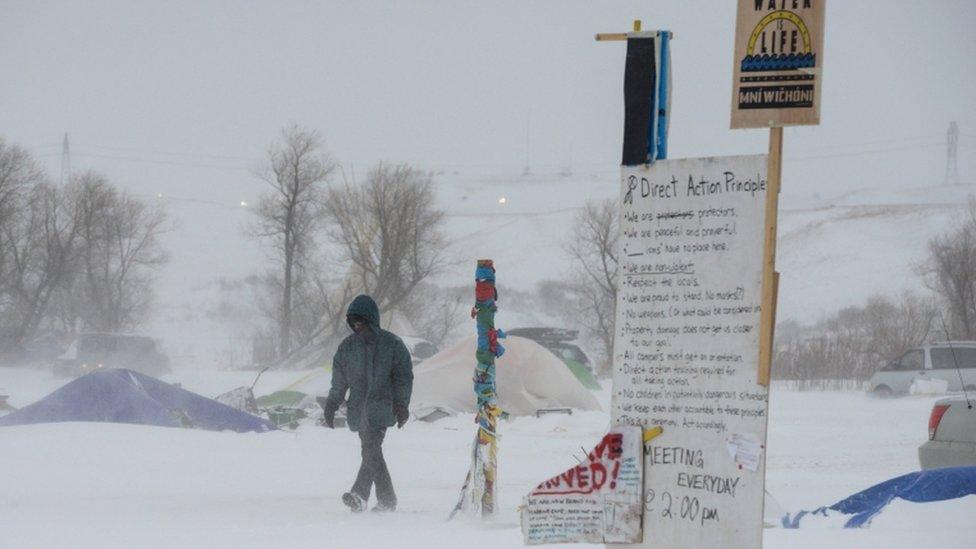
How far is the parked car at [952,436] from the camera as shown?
9.73m

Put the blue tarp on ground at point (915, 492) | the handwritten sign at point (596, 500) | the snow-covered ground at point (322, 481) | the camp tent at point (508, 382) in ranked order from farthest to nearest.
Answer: the camp tent at point (508, 382), the blue tarp on ground at point (915, 492), the snow-covered ground at point (322, 481), the handwritten sign at point (596, 500)

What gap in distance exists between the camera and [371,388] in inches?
377

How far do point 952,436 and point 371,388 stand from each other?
4595 millimetres

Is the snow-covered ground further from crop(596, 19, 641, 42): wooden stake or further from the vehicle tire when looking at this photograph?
the vehicle tire

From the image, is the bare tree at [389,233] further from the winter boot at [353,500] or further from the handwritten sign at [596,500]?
the handwritten sign at [596,500]

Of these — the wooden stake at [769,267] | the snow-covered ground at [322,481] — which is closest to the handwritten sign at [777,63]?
the wooden stake at [769,267]

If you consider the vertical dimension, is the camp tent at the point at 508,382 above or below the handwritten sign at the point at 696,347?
below

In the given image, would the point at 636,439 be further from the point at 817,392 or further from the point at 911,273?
the point at 911,273

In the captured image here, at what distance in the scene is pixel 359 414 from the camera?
9586 mm

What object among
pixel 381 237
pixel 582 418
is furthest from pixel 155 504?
pixel 381 237

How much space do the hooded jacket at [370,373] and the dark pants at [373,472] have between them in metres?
0.09

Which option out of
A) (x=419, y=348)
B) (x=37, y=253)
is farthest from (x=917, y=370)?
(x=37, y=253)

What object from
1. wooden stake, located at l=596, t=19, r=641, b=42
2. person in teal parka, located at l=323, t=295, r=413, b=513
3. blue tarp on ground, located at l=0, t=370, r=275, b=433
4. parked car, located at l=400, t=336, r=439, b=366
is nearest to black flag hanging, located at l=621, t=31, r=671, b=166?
wooden stake, located at l=596, t=19, r=641, b=42

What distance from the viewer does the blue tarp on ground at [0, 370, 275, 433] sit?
50.9ft
